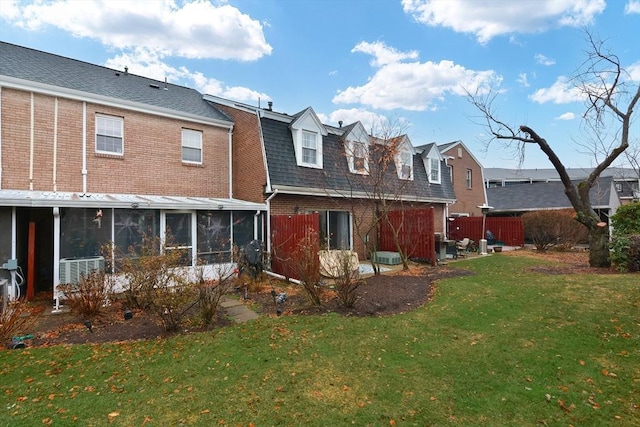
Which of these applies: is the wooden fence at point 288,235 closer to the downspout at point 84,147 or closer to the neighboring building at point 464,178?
the downspout at point 84,147

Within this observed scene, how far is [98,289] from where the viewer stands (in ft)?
22.3

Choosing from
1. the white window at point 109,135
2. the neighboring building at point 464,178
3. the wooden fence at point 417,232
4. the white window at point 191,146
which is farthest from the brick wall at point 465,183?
the white window at point 109,135

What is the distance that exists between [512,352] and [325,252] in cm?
541

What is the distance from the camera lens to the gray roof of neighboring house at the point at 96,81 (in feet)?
33.9

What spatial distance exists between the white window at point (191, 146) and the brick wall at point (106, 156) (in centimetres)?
18

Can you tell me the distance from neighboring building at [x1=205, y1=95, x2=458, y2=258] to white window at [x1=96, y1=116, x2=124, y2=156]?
4.17 m

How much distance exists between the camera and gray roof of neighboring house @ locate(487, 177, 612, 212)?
83.7 feet

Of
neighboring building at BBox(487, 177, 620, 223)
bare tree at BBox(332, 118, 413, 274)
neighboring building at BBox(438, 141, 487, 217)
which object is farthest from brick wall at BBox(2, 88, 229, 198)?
neighboring building at BBox(487, 177, 620, 223)

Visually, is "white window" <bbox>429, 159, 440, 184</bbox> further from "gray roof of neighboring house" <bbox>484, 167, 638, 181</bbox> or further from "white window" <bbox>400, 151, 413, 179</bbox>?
"gray roof of neighboring house" <bbox>484, 167, 638, 181</bbox>

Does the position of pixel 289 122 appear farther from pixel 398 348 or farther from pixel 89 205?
pixel 398 348

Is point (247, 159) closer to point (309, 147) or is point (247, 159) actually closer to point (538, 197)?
point (309, 147)

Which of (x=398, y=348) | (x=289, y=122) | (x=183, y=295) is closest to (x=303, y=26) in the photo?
(x=289, y=122)

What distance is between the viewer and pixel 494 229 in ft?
72.2

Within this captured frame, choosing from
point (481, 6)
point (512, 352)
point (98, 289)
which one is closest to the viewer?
point (512, 352)
